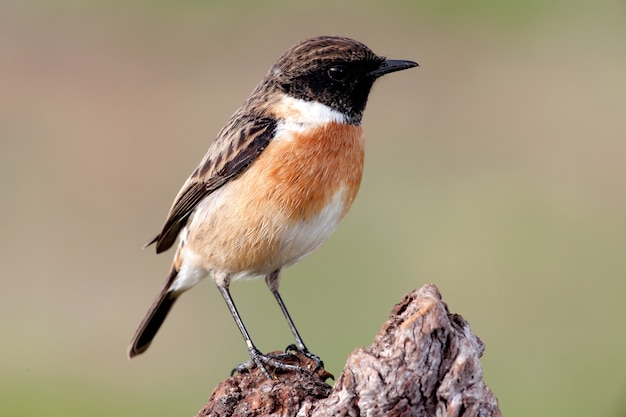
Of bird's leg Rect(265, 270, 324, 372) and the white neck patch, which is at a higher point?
the white neck patch

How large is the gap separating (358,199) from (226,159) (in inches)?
238

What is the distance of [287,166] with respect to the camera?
6309 mm

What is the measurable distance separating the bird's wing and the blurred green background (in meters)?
3.05

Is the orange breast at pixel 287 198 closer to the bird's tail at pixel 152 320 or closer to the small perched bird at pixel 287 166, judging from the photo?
the small perched bird at pixel 287 166

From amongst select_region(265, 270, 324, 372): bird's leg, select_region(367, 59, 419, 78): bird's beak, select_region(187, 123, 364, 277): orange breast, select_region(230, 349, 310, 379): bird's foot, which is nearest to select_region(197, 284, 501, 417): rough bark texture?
select_region(230, 349, 310, 379): bird's foot

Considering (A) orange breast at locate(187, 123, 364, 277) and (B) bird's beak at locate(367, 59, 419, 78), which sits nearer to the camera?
(A) orange breast at locate(187, 123, 364, 277)

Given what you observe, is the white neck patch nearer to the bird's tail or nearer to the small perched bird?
the small perched bird

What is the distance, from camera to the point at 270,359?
5.96 metres

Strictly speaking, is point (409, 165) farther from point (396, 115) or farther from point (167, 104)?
point (167, 104)

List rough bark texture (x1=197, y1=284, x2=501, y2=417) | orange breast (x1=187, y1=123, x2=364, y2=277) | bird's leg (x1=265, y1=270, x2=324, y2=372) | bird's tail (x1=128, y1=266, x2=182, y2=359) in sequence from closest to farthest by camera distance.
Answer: rough bark texture (x1=197, y1=284, x2=501, y2=417) < bird's leg (x1=265, y1=270, x2=324, y2=372) < orange breast (x1=187, y1=123, x2=364, y2=277) < bird's tail (x1=128, y1=266, x2=182, y2=359)

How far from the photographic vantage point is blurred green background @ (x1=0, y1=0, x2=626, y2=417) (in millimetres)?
10781

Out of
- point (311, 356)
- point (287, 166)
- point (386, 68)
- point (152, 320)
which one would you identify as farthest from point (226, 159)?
point (152, 320)

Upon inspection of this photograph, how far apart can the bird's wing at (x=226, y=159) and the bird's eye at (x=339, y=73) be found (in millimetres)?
467

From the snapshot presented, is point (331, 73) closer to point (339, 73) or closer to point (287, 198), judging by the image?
point (339, 73)
